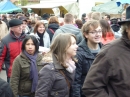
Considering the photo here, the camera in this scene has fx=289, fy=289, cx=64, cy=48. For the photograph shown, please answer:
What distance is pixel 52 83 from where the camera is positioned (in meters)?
3.34

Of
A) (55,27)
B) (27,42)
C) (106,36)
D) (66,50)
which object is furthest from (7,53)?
(55,27)

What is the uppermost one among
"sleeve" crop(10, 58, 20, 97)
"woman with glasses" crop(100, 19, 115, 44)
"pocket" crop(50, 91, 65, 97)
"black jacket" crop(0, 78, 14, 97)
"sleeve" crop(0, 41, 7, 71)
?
"woman with glasses" crop(100, 19, 115, 44)

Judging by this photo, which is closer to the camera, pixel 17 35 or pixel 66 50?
pixel 66 50

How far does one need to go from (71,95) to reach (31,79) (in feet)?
3.50

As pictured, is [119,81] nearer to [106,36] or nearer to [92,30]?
[92,30]

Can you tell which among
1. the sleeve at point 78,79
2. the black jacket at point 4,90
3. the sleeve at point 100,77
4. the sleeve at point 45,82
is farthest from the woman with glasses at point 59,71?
the sleeve at point 100,77

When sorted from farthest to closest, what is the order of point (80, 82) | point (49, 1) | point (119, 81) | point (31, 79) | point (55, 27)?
1. point (49, 1)
2. point (55, 27)
3. point (31, 79)
4. point (80, 82)
5. point (119, 81)

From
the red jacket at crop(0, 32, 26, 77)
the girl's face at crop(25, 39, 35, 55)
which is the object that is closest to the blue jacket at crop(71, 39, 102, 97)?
the girl's face at crop(25, 39, 35, 55)

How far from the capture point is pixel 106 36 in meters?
5.35

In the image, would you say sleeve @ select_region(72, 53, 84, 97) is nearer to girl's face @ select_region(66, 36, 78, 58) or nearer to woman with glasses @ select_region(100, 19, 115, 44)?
girl's face @ select_region(66, 36, 78, 58)

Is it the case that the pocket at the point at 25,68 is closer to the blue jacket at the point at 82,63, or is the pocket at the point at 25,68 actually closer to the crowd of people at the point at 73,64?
the crowd of people at the point at 73,64

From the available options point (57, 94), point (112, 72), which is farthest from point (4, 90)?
point (112, 72)

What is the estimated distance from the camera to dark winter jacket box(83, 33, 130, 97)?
241 centimetres

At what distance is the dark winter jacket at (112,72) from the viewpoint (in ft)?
7.92
